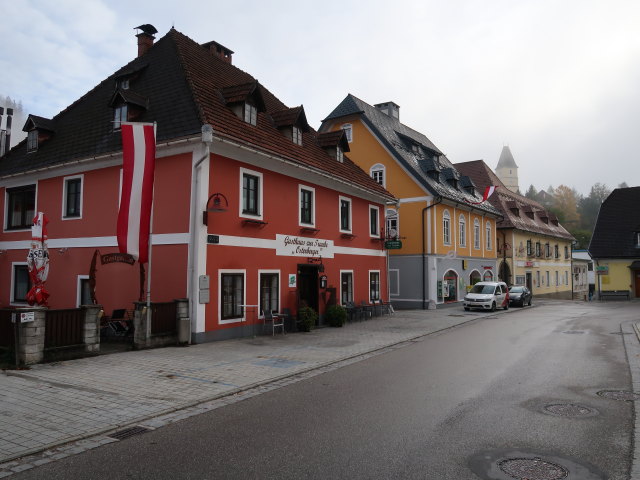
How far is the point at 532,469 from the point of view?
199 inches

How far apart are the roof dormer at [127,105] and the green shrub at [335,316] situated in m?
10.1

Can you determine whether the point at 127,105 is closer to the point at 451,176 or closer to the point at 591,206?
the point at 451,176

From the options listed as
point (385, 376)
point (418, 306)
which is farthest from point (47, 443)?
point (418, 306)

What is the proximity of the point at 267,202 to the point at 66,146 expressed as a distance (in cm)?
814

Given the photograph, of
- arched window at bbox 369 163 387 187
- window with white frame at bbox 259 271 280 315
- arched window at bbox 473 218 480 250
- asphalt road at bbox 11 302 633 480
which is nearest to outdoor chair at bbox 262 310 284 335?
window with white frame at bbox 259 271 280 315

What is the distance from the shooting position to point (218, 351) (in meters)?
12.7

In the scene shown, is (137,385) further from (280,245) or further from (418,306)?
(418,306)

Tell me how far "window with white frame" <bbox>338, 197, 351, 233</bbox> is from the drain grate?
1580cm

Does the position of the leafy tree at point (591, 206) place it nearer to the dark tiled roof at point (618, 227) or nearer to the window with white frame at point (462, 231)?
the dark tiled roof at point (618, 227)

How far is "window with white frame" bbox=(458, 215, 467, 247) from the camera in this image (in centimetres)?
3216

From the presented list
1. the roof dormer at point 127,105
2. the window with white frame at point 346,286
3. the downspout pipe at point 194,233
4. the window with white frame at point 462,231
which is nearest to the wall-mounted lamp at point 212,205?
the downspout pipe at point 194,233

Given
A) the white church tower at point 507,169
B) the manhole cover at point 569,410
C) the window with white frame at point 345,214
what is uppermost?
the white church tower at point 507,169

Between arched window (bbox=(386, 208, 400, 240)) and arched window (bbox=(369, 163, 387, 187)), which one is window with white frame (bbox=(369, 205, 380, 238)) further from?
arched window (bbox=(369, 163, 387, 187))

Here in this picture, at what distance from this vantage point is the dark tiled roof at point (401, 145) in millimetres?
29773
